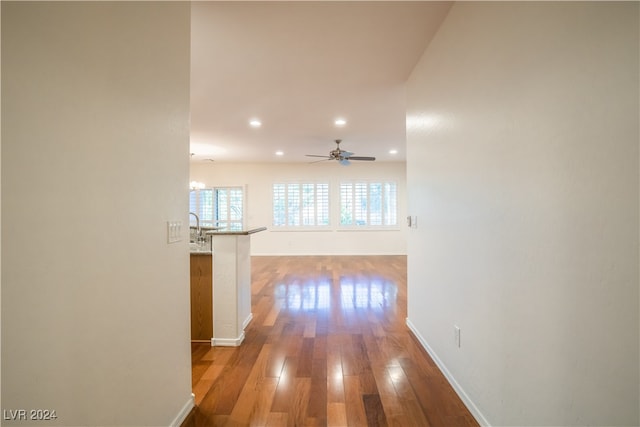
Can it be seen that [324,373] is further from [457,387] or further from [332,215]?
[332,215]

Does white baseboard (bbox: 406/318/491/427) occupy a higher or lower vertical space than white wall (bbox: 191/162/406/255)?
lower

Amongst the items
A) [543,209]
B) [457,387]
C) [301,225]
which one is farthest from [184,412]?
[301,225]

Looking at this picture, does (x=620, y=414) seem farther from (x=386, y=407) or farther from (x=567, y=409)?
(x=386, y=407)

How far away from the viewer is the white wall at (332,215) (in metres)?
8.05

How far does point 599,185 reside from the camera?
2.95 feet

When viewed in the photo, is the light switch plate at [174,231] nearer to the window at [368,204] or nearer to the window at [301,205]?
the window at [301,205]

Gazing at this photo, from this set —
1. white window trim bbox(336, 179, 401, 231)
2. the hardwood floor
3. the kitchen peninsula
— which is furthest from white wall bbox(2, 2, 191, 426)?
white window trim bbox(336, 179, 401, 231)

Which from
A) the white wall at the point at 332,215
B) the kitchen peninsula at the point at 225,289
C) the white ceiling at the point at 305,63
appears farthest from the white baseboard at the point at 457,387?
the white wall at the point at 332,215

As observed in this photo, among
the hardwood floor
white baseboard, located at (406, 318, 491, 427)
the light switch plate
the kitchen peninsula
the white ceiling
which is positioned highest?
the white ceiling

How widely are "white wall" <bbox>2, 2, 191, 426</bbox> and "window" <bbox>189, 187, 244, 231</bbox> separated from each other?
6700mm

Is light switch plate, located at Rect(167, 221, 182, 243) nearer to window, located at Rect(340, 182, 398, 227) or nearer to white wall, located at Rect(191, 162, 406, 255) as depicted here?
white wall, located at Rect(191, 162, 406, 255)

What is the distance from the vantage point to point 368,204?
320 inches

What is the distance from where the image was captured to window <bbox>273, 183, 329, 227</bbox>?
8.09m

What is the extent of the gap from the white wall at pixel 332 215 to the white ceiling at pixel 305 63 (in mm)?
3017
